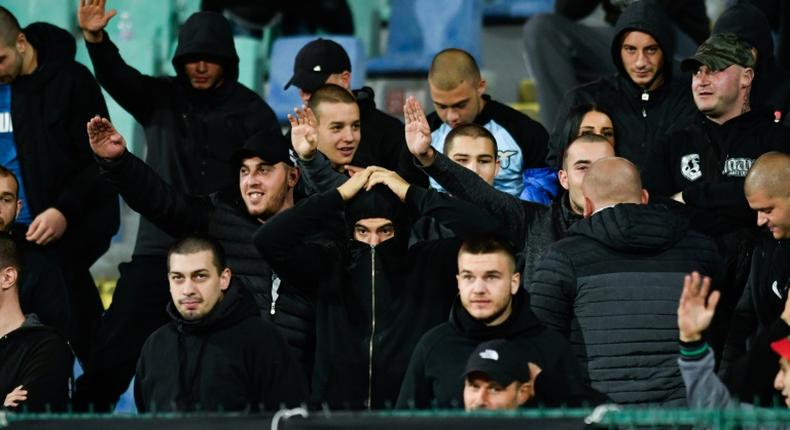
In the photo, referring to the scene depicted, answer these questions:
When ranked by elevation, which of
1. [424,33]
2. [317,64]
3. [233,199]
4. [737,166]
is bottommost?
[233,199]

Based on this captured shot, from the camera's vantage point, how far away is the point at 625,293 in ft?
20.9

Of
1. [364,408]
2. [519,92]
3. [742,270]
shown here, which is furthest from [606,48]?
[364,408]

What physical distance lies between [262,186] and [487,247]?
151 centimetres

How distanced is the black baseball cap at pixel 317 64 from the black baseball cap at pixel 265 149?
84 centimetres

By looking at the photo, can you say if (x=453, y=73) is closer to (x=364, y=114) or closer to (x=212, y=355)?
(x=364, y=114)

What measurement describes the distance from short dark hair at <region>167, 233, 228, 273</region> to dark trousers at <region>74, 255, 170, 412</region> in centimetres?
91

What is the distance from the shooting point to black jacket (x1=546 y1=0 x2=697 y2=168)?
8188 millimetres

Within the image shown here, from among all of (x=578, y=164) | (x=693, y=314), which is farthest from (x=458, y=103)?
(x=693, y=314)

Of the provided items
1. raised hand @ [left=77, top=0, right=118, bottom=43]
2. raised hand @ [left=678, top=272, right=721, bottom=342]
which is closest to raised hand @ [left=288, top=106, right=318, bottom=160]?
raised hand @ [left=77, top=0, right=118, bottom=43]

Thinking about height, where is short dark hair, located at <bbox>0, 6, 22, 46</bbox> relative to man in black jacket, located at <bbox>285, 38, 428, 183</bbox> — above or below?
above

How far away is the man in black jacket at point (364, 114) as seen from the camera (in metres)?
8.11

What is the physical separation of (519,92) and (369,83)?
1047mm

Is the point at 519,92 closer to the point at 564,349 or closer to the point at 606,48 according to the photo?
the point at 606,48

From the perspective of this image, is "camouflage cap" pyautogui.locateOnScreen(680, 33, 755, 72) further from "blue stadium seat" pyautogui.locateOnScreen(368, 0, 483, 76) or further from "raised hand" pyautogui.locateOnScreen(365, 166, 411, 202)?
"blue stadium seat" pyautogui.locateOnScreen(368, 0, 483, 76)
